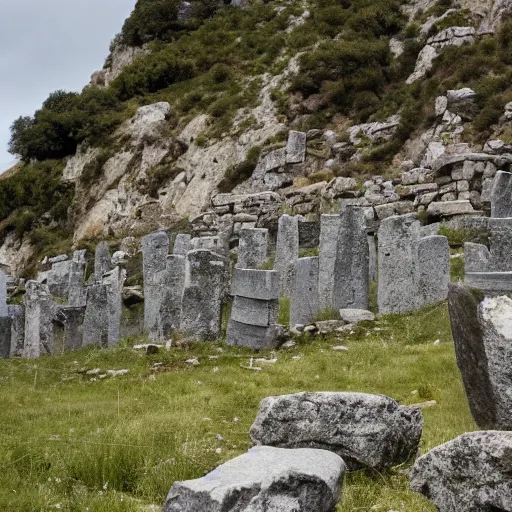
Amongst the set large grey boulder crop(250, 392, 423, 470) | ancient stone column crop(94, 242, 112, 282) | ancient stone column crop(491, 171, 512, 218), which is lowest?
large grey boulder crop(250, 392, 423, 470)

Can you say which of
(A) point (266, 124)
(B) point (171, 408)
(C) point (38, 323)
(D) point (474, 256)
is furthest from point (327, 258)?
(A) point (266, 124)

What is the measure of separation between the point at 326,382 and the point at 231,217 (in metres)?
16.0

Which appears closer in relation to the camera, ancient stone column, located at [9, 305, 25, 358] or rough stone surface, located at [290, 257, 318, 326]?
rough stone surface, located at [290, 257, 318, 326]

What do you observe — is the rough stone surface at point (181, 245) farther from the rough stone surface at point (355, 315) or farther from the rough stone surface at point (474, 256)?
the rough stone surface at point (474, 256)

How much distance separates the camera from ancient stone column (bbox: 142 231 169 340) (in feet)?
48.9

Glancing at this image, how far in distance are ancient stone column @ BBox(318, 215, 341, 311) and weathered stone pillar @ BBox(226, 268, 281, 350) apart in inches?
69.0

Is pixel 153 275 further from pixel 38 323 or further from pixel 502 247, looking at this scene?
pixel 502 247

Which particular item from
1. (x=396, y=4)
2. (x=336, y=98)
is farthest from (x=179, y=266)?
(x=396, y=4)

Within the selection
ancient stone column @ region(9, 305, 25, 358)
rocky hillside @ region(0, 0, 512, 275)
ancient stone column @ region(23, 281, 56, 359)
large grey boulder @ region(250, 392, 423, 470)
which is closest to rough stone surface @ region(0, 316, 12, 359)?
ancient stone column @ region(9, 305, 25, 358)

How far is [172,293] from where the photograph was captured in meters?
13.9

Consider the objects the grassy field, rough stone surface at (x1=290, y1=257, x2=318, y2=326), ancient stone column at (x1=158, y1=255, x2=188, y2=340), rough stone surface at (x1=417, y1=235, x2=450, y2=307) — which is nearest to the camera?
the grassy field

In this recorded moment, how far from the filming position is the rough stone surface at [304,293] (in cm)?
1325

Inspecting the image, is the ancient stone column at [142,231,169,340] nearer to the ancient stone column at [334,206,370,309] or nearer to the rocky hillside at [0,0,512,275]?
the ancient stone column at [334,206,370,309]

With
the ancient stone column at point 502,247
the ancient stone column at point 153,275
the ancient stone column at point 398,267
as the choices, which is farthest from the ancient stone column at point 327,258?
the ancient stone column at point 502,247
